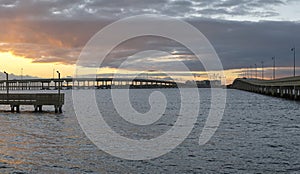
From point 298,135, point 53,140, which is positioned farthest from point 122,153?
point 298,135

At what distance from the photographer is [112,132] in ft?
123

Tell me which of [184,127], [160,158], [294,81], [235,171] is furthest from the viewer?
[294,81]

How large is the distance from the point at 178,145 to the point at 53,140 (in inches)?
379

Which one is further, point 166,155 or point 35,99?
point 35,99

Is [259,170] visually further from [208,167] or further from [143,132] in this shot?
[143,132]

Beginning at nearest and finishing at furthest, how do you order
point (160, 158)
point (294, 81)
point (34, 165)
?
point (34, 165)
point (160, 158)
point (294, 81)

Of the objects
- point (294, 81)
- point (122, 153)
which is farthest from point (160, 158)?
point (294, 81)

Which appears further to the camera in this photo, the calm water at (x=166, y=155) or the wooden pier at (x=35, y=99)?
the wooden pier at (x=35, y=99)

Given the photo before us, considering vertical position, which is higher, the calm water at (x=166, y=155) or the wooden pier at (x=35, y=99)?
the wooden pier at (x=35, y=99)

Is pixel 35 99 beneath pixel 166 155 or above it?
above

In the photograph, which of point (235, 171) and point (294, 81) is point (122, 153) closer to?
point (235, 171)

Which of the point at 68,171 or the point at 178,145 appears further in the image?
the point at 178,145

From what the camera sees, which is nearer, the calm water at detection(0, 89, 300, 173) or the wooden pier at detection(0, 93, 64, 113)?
the calm water at detection(0, 89, 300, 173)

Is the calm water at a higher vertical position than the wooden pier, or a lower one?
lower
